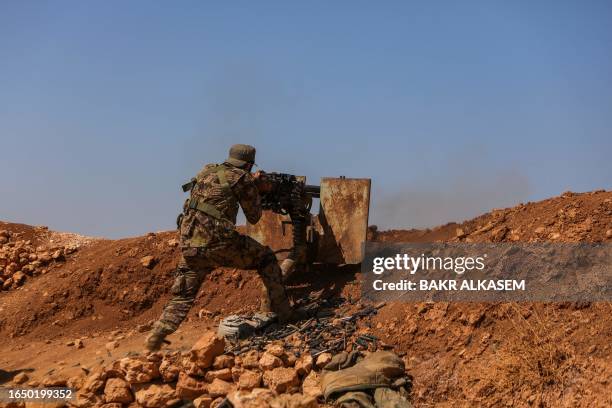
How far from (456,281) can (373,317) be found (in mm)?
946

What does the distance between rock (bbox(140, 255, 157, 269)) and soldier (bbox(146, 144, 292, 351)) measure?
245 cm

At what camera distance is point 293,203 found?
28.5 feet

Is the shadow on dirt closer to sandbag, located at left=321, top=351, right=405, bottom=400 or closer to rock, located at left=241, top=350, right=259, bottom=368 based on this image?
rock, located at left=241, top=350, right=259, bottom=368

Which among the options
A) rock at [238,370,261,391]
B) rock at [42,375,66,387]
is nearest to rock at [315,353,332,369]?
rock at [238,370,261,391]

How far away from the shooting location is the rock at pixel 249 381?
6.41 metres

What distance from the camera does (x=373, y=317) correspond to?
7.47 meters

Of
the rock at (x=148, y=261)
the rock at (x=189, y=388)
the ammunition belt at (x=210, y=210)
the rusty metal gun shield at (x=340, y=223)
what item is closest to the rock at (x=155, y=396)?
the rock at (x=189, y=388)

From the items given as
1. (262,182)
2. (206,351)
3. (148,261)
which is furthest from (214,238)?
(148,261)

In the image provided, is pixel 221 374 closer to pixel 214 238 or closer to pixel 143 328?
pixel 214 238

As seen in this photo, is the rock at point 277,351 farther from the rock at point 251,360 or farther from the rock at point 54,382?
the rock at point 54,382

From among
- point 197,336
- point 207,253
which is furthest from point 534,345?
point 197,336

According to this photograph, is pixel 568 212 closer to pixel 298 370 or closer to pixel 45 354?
pixel 298 370

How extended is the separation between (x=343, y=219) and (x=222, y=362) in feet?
9.91

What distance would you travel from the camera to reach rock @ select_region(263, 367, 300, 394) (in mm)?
6316
